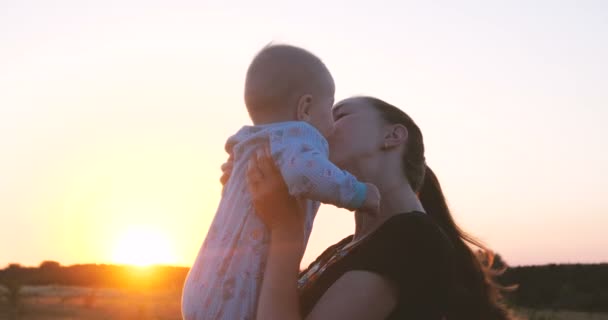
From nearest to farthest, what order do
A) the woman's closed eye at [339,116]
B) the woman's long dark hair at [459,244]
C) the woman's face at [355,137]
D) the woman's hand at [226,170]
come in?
the woman's hand at [226,170]
the woman's long dark hair at [459,244]
the woman's face at [355,137]
the woman's closed eye at [339,116]

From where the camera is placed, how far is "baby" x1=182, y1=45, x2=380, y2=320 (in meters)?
2.62

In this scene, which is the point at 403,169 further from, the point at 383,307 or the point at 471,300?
the point at 383,307

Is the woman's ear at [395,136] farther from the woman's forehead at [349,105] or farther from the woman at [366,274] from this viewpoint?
the woman at [366,274]

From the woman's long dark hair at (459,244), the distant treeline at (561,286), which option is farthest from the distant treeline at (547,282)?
the woman's long dark hair at (459,244)

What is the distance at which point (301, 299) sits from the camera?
3.02 metres

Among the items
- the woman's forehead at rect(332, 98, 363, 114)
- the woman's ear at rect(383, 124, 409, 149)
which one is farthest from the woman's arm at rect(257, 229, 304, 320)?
the woman's forehead at rect(332, 98, 363, 114)

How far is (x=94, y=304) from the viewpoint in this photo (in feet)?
75.0

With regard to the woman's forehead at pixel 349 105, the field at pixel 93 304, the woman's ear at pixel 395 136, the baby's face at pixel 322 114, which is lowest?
the field at pixel 93 304

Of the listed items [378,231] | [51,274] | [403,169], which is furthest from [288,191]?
[51,274]

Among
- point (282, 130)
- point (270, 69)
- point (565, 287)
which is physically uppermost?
point (270, 69)

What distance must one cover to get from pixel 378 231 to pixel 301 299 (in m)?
0.47

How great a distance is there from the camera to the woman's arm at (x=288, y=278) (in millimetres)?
2629

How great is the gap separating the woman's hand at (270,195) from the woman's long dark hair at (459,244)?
86cm

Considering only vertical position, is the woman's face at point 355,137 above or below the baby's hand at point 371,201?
above
